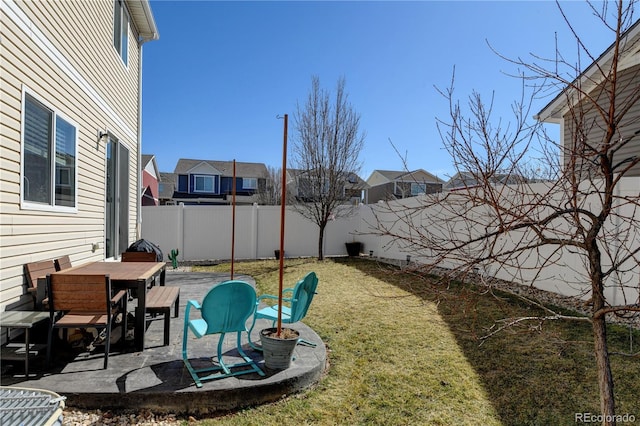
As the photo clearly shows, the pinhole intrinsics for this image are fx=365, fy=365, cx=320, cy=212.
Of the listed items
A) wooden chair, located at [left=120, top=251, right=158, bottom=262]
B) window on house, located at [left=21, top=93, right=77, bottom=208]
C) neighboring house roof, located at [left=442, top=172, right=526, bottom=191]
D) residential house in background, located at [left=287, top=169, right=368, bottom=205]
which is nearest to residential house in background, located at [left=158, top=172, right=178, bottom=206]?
residential house in background, located at [left=287, top=169, right=368, bottom=205]

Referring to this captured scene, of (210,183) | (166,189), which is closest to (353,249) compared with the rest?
(210,183)

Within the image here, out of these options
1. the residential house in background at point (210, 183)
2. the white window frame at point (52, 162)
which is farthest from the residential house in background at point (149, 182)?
the white window frame at point (52, 162)

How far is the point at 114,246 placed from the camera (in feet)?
23.4

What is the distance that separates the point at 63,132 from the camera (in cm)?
466

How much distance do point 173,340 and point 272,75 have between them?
7.96m

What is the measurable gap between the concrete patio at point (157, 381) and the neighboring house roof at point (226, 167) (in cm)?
2832

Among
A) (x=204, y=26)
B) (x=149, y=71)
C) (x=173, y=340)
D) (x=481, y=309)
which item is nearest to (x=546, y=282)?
(x=481, y=309)

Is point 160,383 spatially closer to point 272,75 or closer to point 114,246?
point 114,246

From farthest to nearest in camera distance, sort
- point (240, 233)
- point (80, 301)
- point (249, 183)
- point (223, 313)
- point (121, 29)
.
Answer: point (249, 183), point (240, 233), point (121, 29), point (80, 301), point (223, 313)

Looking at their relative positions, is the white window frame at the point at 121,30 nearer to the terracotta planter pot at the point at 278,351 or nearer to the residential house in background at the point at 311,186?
the terracotta planter pot at the point at 278,351

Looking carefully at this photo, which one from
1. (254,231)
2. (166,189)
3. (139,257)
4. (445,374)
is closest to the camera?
(445,374)

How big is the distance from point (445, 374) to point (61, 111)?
5411 millimetres

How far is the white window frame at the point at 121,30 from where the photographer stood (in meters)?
6.78

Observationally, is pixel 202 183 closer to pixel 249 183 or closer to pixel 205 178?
pixel 205 178
